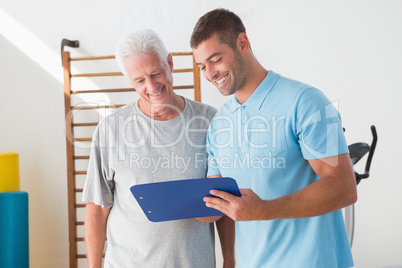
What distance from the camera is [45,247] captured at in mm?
3701

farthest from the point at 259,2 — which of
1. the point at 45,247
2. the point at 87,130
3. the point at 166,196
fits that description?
the point at 45,247

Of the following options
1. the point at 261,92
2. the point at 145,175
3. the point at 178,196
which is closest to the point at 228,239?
the point at 145,175

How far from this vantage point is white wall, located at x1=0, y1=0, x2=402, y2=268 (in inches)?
130

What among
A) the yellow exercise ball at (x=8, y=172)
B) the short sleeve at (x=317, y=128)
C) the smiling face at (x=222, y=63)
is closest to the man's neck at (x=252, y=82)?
the smiling face at (x=222, y=63)

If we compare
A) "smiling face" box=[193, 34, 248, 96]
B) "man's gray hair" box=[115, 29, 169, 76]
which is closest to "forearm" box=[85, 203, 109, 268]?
"man's gray hair" box=[115, 29, 169, 76]

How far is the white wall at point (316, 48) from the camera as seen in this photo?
3312mm

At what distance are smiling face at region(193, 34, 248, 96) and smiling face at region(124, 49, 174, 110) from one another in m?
0.23

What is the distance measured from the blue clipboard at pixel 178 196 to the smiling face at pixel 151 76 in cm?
44

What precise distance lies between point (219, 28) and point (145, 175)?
0.59 metres

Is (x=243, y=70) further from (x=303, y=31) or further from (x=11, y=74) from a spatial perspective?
(x=11, y=74)

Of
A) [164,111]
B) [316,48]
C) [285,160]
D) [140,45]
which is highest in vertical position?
[316,48]

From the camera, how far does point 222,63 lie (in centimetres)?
144

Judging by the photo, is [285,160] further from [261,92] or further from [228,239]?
[228,239]

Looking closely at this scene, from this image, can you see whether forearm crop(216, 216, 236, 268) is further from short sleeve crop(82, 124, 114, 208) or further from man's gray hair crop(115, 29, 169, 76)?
man's gray hair crop(115, 29, 169, 76)
